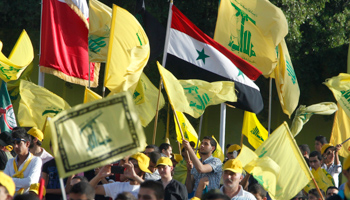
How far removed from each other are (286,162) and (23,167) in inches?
131

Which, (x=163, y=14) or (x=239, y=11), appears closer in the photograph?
(x=239, y=11)

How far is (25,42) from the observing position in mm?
11406

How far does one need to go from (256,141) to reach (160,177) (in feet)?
13.6

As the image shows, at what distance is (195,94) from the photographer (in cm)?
845

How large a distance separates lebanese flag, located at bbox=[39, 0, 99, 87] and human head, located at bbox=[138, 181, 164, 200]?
19.4ft

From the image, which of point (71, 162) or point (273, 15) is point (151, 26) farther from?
point (71, 162)

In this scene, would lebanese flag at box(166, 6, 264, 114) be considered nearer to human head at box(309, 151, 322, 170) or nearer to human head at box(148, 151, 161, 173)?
human head at box(309, 151, 322, 170)

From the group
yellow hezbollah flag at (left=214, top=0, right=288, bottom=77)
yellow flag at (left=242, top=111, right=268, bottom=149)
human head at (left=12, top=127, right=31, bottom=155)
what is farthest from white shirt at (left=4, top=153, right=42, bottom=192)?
yellow flag at (left=242, top=111, right=268, bottom=149)

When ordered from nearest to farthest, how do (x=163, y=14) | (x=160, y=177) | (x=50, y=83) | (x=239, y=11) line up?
(x=160, y=177), (x=239, y=11), (x=163, y=14), (x=50, y=83)

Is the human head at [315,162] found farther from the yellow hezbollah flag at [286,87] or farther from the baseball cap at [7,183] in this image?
the baseball cap at [7,183]

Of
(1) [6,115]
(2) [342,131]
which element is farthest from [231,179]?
(1) [6,115]

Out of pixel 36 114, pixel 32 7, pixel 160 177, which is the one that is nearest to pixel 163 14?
pixel 32 7

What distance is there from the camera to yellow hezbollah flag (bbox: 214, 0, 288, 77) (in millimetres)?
10812

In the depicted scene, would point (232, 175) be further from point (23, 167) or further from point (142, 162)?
point (23, 167)
